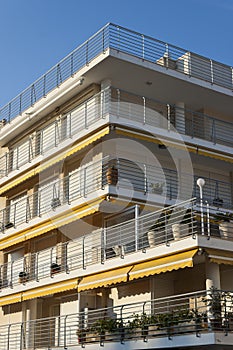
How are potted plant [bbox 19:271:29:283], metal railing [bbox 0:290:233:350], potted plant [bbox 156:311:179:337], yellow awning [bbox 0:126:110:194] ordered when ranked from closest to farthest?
metal railing [bbox 0:290:233:350] < potted plant [bbox 156:311:179:337] < yellow awning [bbox 0:126:110:194] < potted plant [bbox 19:271:29:283]

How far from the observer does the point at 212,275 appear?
1873 centimetres

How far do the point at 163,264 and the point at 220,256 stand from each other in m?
1.78

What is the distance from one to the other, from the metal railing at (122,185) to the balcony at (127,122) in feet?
4.60

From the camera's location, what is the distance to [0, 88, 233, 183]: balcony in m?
24.3

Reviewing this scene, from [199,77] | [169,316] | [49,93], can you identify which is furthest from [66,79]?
[169,316]

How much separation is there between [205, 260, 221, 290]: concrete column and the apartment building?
0.14 ft

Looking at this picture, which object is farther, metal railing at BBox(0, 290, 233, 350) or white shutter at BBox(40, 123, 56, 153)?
white shutter at BBox(40, 123, 56, 153)

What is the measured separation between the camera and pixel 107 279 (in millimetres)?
21281

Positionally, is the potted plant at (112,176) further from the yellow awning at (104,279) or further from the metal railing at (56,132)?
the yellow awning at (104,279)

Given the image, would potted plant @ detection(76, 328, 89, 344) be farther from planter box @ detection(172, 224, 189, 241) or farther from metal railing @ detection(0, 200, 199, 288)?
planter box @ detection(172, 224, 189, 241)

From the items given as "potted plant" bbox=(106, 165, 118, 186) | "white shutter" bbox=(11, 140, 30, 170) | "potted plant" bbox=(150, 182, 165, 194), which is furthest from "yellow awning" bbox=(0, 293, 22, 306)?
"potted plant" bbox=(150, 182, 165, 194)

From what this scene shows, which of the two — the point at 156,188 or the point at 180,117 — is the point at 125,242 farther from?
the point at 180,117

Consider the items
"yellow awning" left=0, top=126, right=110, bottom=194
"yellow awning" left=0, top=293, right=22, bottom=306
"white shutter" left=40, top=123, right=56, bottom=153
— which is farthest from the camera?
"white shutter" left=40, top=123, right=56, bottom=153

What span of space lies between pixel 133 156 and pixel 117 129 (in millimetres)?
2018
